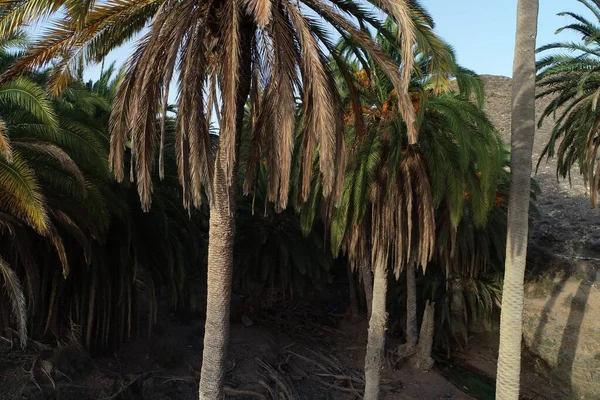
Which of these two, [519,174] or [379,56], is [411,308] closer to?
[519,174]

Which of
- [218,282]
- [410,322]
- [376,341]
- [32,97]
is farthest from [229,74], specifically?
[410,322]

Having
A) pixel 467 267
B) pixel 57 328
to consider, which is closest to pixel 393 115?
pixel 467 267

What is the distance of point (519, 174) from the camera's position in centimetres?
875

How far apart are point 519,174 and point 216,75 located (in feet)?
16.8

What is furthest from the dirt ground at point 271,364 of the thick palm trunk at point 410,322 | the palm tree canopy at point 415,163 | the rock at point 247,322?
the palm tree canopy at point 415,163

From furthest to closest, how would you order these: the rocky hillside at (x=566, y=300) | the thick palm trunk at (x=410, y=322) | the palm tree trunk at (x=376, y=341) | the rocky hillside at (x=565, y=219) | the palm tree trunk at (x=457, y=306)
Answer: the rocky hillside at (x=565, y=219) → the palm tree trunk at (x=457, y=306) → the thick palm trunk at (x=410, y=322) → the rocky hillside at (x=566, y=300) → the palm tree trunk at (x=376, y=341)

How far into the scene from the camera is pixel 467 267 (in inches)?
699

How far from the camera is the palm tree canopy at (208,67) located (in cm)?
645

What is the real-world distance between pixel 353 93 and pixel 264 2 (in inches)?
118

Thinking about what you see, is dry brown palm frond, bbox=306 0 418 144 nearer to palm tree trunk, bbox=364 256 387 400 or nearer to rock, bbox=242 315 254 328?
palm tree trunk, bbox=364 256 387 400

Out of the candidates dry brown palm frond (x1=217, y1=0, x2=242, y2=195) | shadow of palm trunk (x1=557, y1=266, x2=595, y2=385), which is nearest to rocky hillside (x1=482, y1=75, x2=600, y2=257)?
shadow of palm trunk (x1=557, y1=266, x2=595, y2=385)

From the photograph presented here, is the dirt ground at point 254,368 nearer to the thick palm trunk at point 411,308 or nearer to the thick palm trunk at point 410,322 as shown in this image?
the thick palm trunk at point 410,322

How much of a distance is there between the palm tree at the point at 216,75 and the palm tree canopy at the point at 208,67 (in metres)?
0.01

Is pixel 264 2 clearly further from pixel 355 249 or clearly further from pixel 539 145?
pixel 539 145
